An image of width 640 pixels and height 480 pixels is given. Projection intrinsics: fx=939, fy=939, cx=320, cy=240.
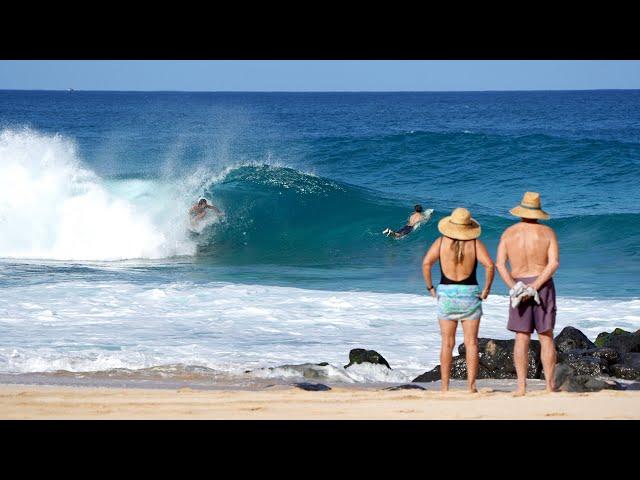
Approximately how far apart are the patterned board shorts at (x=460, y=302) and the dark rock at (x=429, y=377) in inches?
67.6

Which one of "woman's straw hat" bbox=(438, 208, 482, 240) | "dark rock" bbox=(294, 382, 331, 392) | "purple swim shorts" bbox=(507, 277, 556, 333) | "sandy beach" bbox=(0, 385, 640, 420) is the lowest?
"sandy beach" bbox=(0, 385, 640, 420)

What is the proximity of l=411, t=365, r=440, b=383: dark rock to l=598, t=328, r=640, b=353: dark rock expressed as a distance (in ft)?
6.29

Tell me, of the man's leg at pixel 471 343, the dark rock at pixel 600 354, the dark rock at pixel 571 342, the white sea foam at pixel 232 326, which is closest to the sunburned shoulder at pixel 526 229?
the man's leg at pixel 471 343

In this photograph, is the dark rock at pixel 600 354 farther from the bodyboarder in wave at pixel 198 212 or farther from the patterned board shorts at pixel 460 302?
the bodyboarder in wave at pixel 198 212

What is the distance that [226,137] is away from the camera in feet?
161

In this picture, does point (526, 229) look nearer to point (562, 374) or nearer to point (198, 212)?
point (562, 374)

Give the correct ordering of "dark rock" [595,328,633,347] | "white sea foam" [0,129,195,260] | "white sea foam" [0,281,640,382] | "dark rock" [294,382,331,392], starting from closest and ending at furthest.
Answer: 1. "dark rock" [294,382,331,392]
2. "white sea foam" [0,281,640,382]
3. "dark rock" [595,328,633,347]
4. "white sea foam" [0,129,195,260]

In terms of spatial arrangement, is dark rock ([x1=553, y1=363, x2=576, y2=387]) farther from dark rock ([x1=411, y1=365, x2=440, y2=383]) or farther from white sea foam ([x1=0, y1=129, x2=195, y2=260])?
white sea foam ([x1=0, y1=129, x2=195, y2=260])

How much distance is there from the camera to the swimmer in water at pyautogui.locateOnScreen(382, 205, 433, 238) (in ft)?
65.8

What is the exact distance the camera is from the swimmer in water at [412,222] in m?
20.0

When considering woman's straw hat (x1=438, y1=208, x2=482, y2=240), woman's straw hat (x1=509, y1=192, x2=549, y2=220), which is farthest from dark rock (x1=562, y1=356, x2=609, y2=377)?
woman's straw hat (x1=438, y1=208, x2=482, y2=240)
